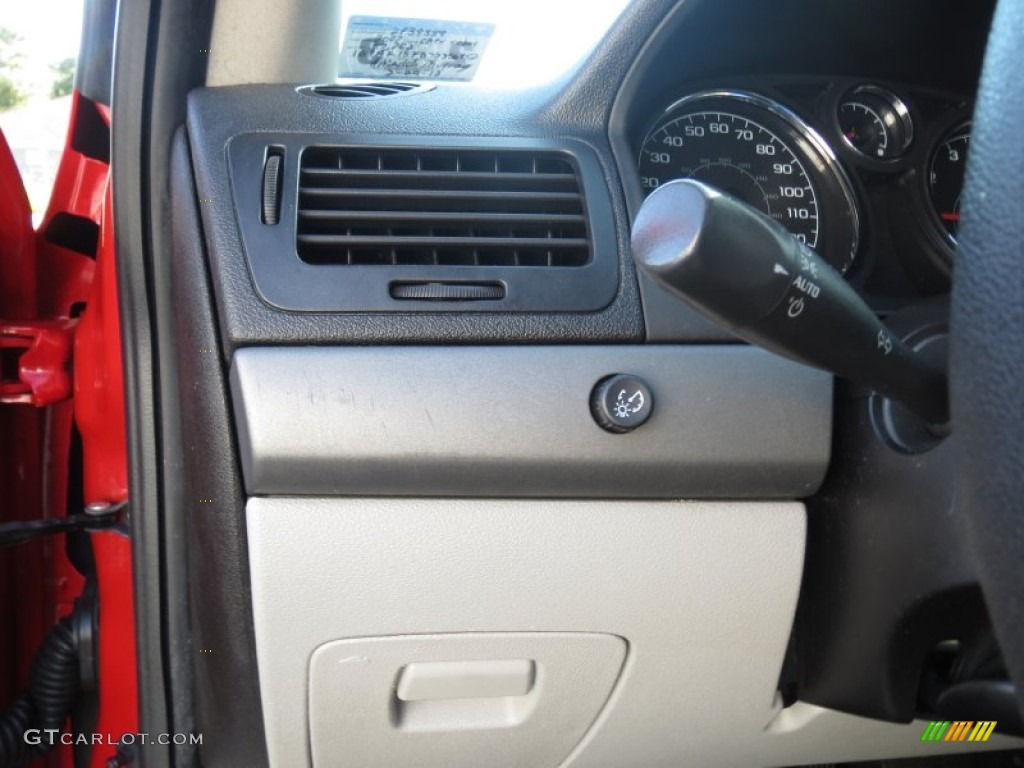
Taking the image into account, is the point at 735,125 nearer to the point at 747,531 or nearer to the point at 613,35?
the point at 613,35

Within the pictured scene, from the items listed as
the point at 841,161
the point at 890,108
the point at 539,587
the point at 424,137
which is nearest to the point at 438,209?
the point at 424,137

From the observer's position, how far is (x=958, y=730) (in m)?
1.21

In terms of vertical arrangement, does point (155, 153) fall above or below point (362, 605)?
above

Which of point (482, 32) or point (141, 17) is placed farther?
point (482, 32)

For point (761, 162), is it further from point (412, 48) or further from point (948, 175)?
point (412, 48)

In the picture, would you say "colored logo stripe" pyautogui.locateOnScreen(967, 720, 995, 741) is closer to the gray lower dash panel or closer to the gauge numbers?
the gray lower dash panel

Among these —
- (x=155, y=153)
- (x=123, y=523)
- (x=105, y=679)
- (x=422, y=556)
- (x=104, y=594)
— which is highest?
(x=155, y=153)

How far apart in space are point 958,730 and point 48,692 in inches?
45.2

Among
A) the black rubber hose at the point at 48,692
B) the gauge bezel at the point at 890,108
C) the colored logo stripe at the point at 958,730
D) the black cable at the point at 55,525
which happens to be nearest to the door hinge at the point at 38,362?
the black cable at the point at 55,525

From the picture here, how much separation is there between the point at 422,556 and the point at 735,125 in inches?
25.2

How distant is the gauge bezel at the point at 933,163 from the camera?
1.29 m

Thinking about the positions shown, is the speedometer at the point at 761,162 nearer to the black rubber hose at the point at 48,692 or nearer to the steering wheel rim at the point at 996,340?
the steering wheel rim at the point at 996,340

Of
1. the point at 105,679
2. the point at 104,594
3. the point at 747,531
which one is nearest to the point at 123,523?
the point at 104,594

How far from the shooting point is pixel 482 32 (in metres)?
1.36
